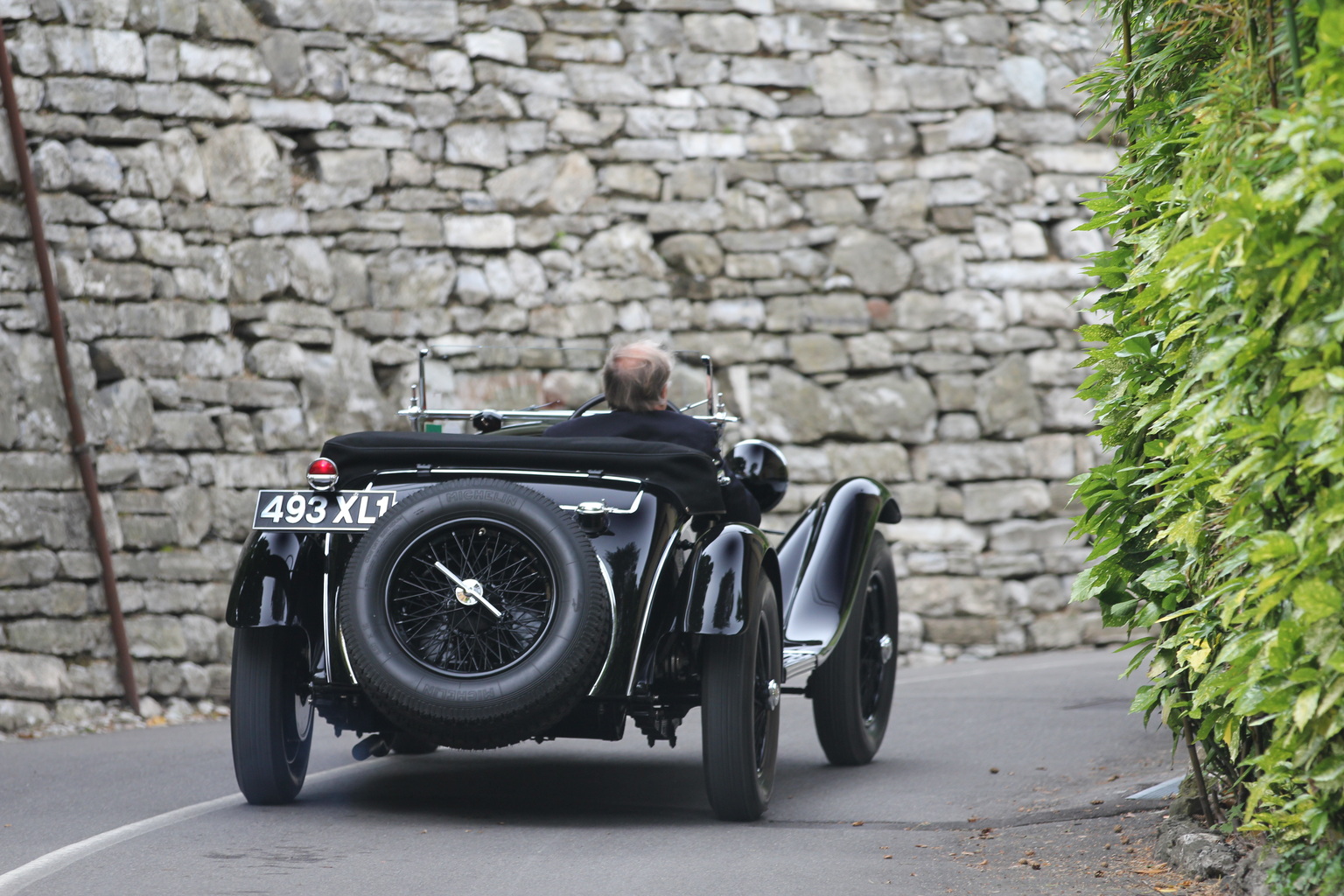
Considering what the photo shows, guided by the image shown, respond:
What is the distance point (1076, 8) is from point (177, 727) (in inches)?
322

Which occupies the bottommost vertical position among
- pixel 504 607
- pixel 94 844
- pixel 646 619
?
pixel 94 844

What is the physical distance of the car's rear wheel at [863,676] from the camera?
18.5 ft

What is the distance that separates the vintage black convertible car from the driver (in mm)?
323

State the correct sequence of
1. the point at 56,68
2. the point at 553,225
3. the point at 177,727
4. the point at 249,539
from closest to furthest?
1. the point at 249,539
2. the point at 177,727
3. the point at 56,68
4. the point at 553,225

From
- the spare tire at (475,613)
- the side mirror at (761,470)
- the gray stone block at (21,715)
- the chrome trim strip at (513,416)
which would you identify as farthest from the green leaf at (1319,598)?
the gray stone block at (21,715)

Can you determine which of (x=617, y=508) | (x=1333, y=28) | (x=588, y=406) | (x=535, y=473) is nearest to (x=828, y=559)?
(x=588, y=406)

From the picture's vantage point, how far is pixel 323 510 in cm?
450

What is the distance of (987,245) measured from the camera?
34.6 ft

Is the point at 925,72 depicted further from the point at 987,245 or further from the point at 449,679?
the point at 449,679

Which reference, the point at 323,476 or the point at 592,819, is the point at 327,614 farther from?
the point at 592,819

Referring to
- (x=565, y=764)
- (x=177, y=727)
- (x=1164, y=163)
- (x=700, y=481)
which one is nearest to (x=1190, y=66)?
(x=1164, y=163)

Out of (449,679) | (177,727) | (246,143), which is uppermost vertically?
(246,143)

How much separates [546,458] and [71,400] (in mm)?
4583

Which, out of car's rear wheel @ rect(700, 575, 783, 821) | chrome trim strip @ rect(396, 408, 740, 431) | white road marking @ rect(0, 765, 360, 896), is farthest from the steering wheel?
white road marking @ rect(0, 765, 360, 896)
